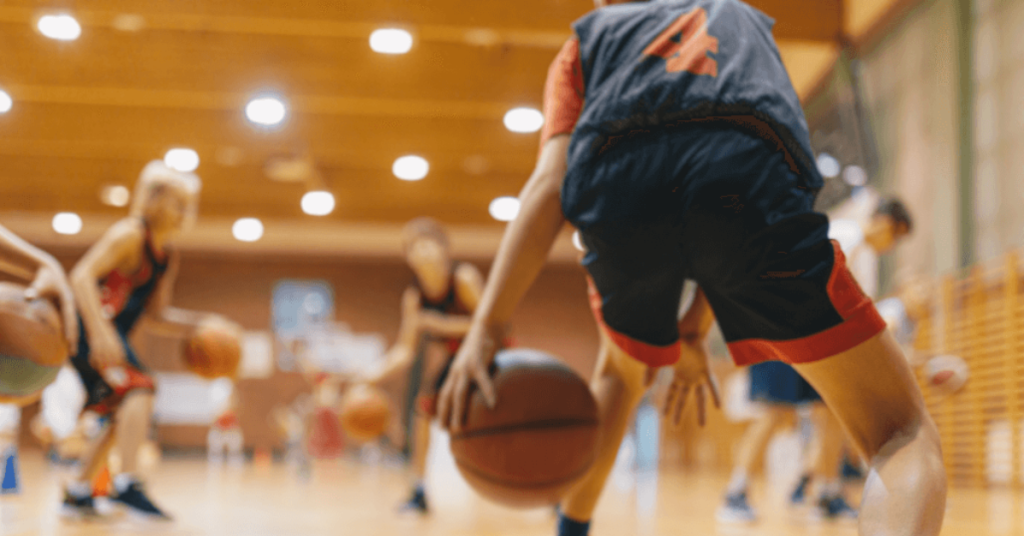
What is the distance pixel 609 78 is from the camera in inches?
55.2

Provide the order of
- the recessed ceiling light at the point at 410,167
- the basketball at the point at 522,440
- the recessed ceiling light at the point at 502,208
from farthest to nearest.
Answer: the recessed ceiling light at the point at 502,208 < the recessed ceiling light at the point at 410,167 < the basketball at the point at 522,440

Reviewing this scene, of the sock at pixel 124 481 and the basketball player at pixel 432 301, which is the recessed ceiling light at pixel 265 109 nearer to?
the basketball player at pixel 432 301

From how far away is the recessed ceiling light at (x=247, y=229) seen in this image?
13.1 m

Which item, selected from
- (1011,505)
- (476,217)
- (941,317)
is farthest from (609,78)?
(476,217)

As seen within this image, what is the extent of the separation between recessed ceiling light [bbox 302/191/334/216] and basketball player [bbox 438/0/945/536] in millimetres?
10159

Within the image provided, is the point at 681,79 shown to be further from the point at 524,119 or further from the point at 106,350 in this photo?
the point at 524,119

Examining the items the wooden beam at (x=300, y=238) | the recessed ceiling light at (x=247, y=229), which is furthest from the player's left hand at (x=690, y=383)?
the recessed ceiling light at (x=247, y=229)

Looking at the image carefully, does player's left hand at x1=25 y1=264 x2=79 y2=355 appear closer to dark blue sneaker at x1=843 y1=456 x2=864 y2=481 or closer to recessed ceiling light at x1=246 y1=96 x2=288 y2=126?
dark blue sneaker at x1=843 y1=456 x2=864 y2=481

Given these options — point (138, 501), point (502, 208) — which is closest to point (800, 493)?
point (138, 501)

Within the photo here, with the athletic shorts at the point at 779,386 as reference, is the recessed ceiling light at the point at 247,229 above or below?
above

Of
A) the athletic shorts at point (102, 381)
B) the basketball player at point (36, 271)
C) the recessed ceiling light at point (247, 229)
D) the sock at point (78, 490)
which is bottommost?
the sock at point (78, 490)

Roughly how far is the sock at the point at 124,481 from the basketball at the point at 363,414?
158 cm

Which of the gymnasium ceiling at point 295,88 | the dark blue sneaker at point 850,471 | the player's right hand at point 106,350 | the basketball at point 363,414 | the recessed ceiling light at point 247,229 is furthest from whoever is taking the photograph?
the recessed ceiling light at point 247,229

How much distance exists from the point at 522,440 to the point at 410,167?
8940 mm
